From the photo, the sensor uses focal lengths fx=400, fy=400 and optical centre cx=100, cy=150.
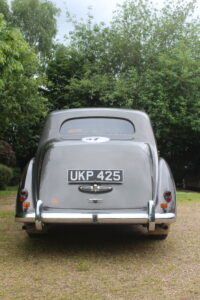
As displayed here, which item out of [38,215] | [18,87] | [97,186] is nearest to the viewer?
[38,215]

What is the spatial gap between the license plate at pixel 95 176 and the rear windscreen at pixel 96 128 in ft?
2.70

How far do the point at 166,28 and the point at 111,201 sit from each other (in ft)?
64.6

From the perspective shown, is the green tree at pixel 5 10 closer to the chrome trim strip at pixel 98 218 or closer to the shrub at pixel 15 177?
the shrub at pixel 15 177

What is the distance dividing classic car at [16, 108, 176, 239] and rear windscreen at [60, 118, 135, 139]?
23cm

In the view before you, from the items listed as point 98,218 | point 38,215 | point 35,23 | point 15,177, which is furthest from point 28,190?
point 35,23

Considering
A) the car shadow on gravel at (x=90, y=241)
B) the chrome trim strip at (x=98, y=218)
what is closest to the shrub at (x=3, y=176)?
the car shadow on gravel at (x=90, y=241)

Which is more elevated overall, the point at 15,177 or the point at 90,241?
the point at 90,241

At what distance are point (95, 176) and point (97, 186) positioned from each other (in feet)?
0.42

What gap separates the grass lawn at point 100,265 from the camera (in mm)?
3664

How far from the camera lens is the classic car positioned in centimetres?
473

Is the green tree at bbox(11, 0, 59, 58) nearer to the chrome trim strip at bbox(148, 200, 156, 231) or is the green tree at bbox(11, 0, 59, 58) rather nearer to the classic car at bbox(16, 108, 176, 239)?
the classic car at bbox(16, 108, 176, 239)

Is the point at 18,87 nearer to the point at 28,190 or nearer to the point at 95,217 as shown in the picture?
the point at 28,190

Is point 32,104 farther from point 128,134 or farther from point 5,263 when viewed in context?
point 5,263

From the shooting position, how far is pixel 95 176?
491cm
